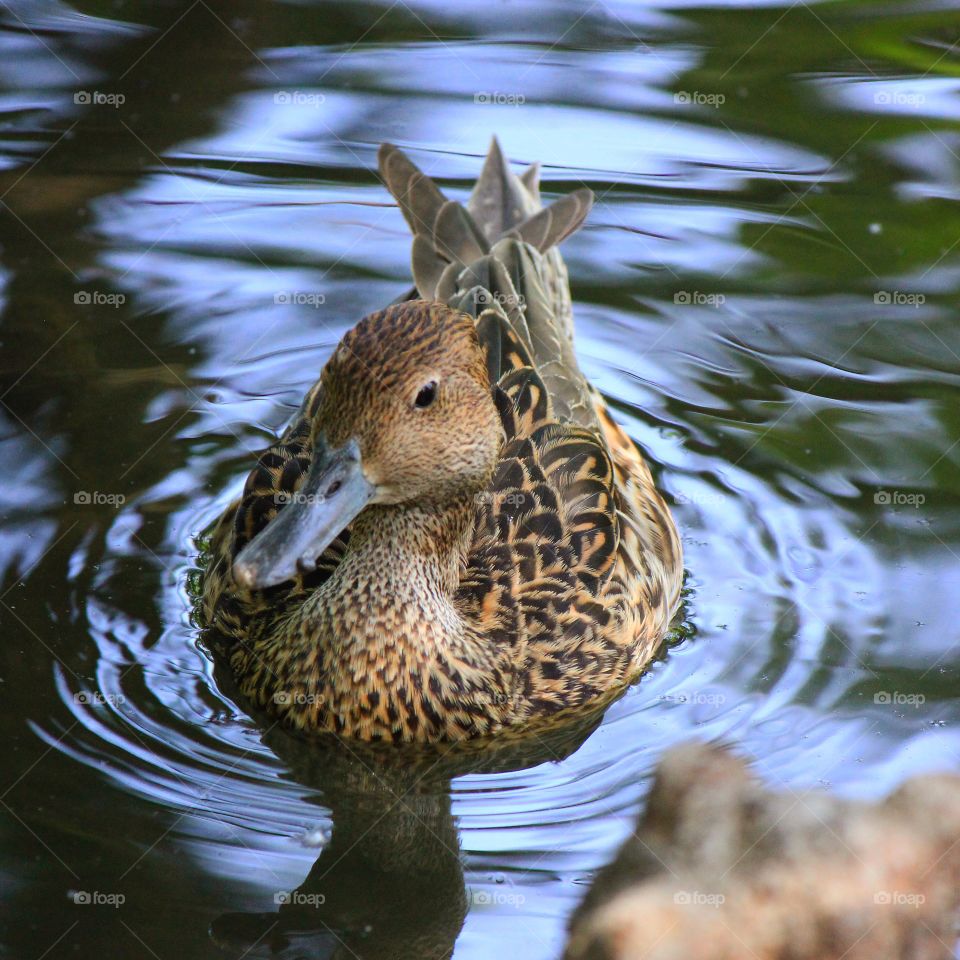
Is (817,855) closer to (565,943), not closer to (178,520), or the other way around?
(565,943)

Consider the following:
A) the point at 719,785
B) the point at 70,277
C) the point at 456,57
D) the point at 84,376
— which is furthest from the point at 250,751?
the point at 456,57

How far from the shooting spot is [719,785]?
410cm

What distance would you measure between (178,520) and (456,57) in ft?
14.3
